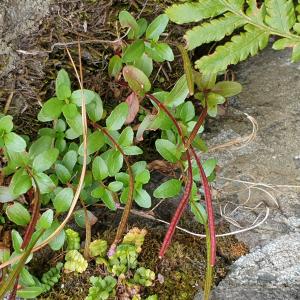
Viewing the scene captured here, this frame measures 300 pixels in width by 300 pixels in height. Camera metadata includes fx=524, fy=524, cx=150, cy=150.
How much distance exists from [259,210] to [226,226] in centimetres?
15

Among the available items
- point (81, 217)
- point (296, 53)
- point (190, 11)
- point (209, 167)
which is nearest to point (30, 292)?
point (81, 217)

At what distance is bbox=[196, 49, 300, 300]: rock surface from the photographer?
6.05 ft

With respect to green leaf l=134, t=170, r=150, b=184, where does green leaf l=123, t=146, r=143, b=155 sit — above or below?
above

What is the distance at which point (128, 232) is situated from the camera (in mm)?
1916

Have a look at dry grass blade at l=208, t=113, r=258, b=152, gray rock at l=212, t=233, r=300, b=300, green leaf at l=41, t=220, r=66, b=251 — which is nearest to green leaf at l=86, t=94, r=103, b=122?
green leaf at l=41, t=220, r=66, b=251

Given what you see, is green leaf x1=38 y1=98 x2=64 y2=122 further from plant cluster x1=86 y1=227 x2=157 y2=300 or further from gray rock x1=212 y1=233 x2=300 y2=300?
gray rock x1=212 y1=233 x2=300 y2=300

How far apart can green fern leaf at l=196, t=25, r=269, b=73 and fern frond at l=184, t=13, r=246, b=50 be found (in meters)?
0.04

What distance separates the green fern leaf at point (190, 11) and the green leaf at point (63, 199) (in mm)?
702

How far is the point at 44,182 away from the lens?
184 centimetres

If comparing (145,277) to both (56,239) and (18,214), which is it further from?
(18,214)

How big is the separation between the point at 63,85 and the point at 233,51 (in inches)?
24.1

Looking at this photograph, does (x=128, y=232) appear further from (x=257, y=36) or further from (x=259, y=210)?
(x=257, y=36)

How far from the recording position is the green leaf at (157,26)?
1916mm

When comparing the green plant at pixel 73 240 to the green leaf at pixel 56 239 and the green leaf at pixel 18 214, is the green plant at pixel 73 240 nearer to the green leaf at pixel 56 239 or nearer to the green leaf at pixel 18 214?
the green leaf at pixel 56 239
